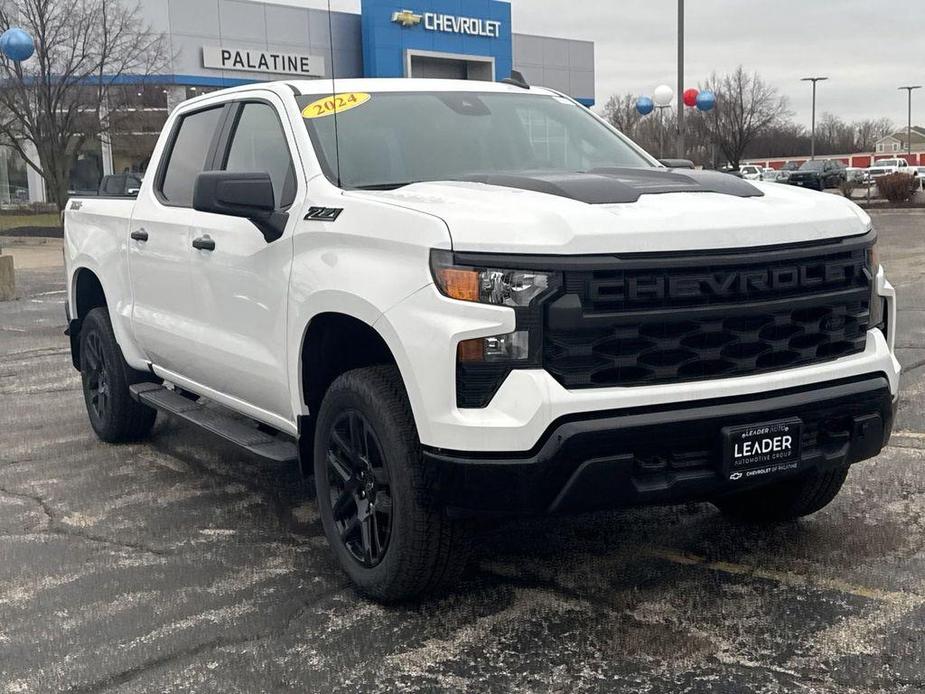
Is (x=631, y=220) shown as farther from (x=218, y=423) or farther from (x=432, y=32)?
(x=432, y=32)

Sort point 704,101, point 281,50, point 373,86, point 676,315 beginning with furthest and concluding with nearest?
point 281,50, point 704,101, point 373,86, point 676,315

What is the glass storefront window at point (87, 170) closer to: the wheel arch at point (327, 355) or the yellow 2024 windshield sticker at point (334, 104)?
the yellow 2024 windshield sticker at point (334, 104)

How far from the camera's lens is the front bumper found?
3.30m

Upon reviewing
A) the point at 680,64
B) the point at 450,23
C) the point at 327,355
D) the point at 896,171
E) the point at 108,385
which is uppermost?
the point at 450,23

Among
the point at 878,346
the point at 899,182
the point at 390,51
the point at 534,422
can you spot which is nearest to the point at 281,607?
the point at 534,422

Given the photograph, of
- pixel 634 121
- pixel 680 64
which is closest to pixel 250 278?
pixel 680 64

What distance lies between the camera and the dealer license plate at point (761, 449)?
11.3 ft

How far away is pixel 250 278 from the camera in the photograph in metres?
4.50

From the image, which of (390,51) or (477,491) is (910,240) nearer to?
(477,491)

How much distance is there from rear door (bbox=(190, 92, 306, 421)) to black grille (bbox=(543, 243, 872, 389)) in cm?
139

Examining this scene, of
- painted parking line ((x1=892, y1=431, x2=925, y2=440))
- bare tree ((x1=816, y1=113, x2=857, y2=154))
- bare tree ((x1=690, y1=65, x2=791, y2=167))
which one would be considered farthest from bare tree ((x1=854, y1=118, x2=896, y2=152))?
painted parking line ((x1=892, y1=431, x2=925, y2=440))

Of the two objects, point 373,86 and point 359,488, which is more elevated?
point 373,86

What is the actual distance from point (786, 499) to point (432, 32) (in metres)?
38.4

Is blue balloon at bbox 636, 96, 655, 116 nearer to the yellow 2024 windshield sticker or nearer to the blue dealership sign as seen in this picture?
the blue dealership sign
